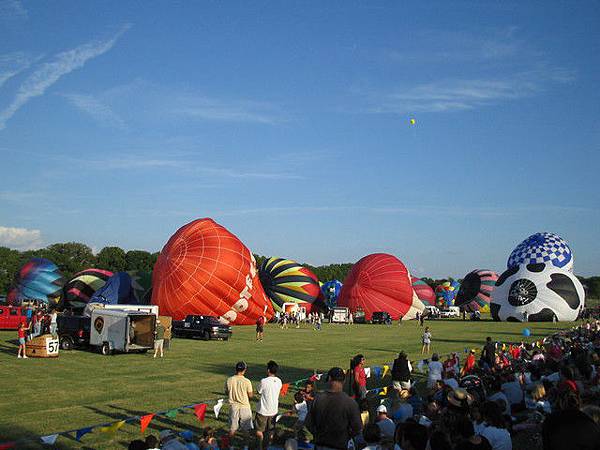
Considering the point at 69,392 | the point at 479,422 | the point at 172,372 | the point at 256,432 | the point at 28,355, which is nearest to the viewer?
the point at 479,422

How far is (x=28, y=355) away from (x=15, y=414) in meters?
10.4

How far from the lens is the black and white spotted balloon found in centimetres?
4978

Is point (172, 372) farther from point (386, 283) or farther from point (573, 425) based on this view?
Result: point (386, 283)

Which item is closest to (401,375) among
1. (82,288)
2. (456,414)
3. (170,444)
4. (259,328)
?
(456,414)

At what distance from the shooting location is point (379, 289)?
174 ft

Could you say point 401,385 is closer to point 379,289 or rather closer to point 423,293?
point 379,289

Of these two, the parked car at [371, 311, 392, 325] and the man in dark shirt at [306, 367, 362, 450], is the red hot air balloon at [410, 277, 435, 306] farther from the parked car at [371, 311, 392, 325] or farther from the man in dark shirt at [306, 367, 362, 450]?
the man in dark shirt at [306, 367, 362, 450]

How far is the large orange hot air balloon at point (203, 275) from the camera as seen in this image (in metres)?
36.3

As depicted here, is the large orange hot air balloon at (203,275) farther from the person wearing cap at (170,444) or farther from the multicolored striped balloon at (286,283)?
the person wearing cap at (170,444)

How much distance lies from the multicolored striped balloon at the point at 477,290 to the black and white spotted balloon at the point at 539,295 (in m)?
16.3

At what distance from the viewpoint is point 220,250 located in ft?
124

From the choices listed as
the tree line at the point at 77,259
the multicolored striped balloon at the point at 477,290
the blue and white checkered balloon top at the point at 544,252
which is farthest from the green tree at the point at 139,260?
the blue and white checkered balloon top at the point at 544,252

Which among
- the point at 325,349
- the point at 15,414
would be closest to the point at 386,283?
the point at 325,349

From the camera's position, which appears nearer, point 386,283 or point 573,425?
point 573,425
